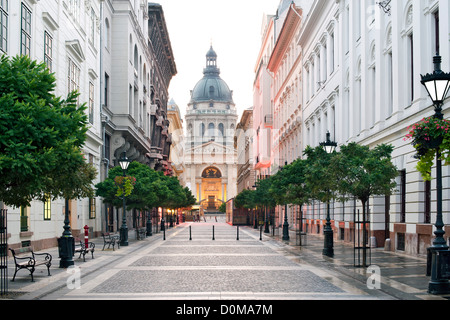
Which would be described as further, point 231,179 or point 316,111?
point 231,179

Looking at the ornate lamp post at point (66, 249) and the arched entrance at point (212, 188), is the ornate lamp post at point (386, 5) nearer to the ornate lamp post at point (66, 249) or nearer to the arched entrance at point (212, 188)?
the ornate lamp post at point (66, 249)

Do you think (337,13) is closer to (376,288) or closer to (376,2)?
(376,2)

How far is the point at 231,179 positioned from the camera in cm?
17862

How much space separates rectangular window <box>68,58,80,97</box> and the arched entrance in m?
148

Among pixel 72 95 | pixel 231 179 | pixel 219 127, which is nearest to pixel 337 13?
pixel 72 95

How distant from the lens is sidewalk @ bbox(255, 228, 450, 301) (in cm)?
1270

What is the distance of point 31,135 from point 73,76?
68.7ft

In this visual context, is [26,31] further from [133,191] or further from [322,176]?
[322,176]

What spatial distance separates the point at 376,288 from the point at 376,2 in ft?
53.1

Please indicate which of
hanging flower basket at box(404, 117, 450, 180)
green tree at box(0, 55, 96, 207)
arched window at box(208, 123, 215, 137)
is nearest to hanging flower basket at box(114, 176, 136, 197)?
green tree at box(0, 55, 96, 207)

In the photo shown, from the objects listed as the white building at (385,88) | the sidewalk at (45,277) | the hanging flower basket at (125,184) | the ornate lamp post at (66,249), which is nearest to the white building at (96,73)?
the hanging flower basket at (125,184)

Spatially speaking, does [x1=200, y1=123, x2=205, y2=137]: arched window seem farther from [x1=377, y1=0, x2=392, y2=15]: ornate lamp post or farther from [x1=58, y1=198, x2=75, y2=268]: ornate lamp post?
[x1=58, y1=198, x2=75, y2=268]: ornate lamp post

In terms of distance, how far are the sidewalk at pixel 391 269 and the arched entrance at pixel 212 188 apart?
156 metres

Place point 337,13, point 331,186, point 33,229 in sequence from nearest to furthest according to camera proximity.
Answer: point 331,186
point 33,229
point 337,13
